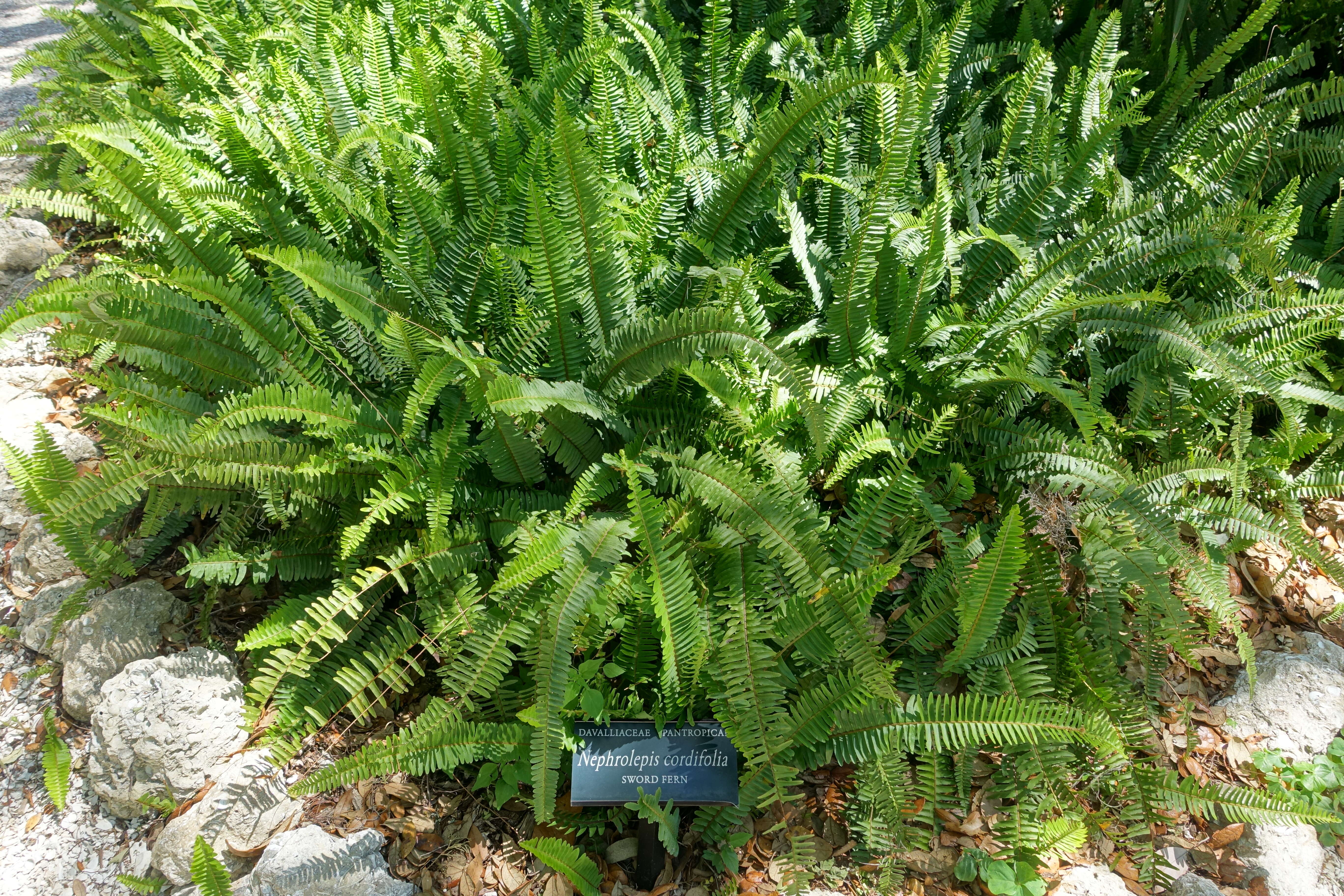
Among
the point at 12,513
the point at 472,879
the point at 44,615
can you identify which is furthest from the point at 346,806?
the point at 12,513

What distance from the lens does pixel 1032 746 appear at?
6.99 feet

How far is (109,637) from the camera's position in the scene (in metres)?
2.53

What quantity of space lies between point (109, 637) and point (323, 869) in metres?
1.04

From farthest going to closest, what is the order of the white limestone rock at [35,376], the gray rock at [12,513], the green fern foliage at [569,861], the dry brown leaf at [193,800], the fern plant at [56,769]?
the white limestone rock at [35,376] → the gray rock at [12,513] → the fern plant at [56,769] → the dry brown leaf at [193,800] → the green fern foliage at [569,861]

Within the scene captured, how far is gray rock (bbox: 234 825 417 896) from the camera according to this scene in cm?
206

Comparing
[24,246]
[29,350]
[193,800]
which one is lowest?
[193,800]

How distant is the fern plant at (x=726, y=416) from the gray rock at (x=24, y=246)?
1.15m

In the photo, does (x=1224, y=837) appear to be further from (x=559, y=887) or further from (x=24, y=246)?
(x=24, y=246)

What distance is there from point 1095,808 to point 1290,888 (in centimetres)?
50

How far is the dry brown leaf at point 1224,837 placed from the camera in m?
2.22

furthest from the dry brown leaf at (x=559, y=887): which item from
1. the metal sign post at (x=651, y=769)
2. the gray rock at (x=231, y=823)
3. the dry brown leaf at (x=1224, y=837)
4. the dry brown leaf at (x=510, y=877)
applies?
the dry brown leaf at (x=1224, y=837)

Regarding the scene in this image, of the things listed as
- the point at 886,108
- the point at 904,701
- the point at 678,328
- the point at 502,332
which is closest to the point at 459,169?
the point at 502,332

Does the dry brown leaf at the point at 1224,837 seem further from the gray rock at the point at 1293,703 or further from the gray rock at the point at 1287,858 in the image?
the gray rock at the point at 1293,703

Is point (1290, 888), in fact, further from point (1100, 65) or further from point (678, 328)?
point (1100, 65)
